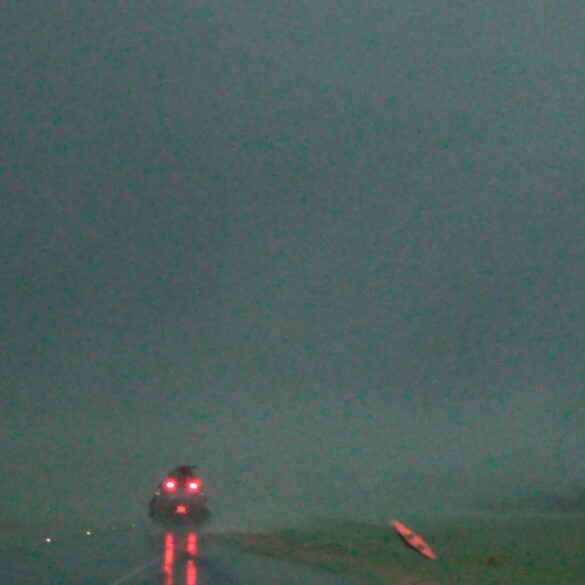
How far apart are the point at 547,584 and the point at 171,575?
27.0ft

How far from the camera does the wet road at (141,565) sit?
18.5 m

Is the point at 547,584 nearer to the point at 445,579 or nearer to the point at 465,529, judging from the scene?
the point at 445,579

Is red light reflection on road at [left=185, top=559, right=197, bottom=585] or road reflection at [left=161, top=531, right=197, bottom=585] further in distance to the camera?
road reflection at [left=161, top=531, right=197, bottom=585]

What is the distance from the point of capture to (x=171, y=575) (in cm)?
1920

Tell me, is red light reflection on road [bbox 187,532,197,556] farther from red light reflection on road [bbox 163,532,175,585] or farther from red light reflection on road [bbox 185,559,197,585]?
red light reflection on road [bbox 185,559,197,585]

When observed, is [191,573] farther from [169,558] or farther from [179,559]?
[169,558]

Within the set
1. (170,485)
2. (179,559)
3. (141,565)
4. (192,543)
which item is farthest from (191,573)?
(170,485)

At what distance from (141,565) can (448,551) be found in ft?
37.3

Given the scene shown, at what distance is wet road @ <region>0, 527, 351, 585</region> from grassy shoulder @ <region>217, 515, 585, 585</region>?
5.69 ft

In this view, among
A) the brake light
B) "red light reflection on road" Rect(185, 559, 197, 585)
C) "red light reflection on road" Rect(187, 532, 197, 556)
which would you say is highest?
the brake light

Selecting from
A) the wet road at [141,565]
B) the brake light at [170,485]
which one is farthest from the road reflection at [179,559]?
the brake light at [170,485]

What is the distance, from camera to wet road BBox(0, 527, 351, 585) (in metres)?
18.5

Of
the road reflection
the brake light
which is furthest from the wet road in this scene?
the brake light

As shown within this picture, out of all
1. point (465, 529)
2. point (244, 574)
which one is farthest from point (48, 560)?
point (465, 529)
